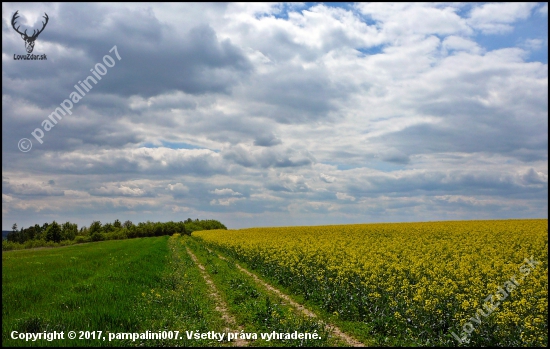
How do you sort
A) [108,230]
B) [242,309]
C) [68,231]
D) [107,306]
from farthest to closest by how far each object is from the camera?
[108,230]
[68,231]
[242,309]
[107,306]

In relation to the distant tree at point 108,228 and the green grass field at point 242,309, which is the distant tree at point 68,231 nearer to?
the distant tree at point 108,228

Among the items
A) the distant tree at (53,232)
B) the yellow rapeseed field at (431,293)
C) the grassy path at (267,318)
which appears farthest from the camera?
the distant tree at (53,232)

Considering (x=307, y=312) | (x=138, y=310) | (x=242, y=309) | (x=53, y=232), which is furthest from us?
(x=53, y=232)

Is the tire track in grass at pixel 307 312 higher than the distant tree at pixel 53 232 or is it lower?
higher

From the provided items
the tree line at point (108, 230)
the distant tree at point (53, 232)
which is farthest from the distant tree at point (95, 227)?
the distant tree at point (53, 232)

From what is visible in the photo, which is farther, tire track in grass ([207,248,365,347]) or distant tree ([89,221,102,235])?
distant tree ([89,221,102,235])

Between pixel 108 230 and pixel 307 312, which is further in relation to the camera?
pixel 108 230

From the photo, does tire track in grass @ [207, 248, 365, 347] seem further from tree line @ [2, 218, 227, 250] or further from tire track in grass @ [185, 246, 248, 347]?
tree line @ [2, 218, 227, 250]

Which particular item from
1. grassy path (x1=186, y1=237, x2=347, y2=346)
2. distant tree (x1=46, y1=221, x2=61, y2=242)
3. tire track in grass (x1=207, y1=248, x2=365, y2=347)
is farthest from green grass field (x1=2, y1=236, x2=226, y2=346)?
distant tree (x1=46, y1=221, x2=61, y2=242)

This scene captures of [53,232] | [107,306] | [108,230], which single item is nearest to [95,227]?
[108,230]

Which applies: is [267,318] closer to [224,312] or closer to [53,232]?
[224,312]

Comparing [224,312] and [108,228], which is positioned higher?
[224,312]

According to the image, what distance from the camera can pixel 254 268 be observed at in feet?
78.2

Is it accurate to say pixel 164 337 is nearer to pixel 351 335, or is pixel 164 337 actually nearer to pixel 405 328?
pixel 351 335
